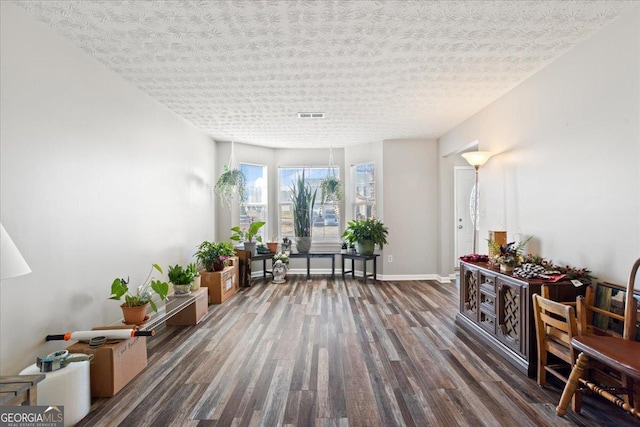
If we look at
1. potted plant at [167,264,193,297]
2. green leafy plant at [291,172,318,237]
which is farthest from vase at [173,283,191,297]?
green leafy plant at [291,172,318,237]

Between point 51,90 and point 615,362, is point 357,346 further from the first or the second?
point 51,90

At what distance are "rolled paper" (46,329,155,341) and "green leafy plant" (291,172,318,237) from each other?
3763mm

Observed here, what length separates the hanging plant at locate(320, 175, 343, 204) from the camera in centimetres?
568

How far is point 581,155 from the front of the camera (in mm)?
2371

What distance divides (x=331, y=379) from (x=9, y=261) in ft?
6.59

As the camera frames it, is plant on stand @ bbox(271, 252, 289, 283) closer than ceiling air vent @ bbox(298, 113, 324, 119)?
No

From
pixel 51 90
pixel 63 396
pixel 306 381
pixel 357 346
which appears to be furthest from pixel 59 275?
pixel 357 346

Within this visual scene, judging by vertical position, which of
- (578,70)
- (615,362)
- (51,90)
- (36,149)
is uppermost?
(578,70)

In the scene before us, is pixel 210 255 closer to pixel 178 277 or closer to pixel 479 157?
pixel 178 277

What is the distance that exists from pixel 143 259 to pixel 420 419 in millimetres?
3011

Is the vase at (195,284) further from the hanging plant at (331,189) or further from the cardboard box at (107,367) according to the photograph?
the hanging plant at (331,189)

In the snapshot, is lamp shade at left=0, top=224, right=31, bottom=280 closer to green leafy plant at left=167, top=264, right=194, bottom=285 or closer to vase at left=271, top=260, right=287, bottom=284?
green leafy plant at left=167, top=264, right=194, bottom=285

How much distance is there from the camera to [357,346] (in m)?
2.80

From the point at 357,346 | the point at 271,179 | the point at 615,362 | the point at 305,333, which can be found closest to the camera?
the point at 615,362
